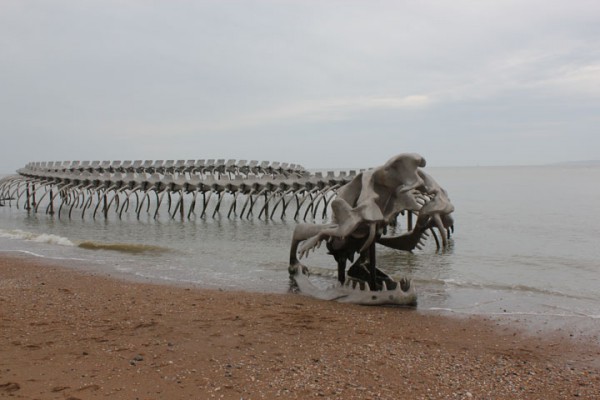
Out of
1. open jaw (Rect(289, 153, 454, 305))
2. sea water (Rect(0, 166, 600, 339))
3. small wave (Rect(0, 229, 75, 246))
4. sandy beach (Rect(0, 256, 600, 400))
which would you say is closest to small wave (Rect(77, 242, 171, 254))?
sea water (Rect(0, 166, 600, 339))

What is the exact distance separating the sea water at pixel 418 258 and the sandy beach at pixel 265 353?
1600 mm

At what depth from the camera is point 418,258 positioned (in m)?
14.2

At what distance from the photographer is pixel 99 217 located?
2792cm

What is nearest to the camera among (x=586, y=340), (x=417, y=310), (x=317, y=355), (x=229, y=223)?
(x=317, y=355)

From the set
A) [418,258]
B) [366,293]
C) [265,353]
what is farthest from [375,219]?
[418,258]

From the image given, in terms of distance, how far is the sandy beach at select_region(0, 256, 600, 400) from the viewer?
4773 mm

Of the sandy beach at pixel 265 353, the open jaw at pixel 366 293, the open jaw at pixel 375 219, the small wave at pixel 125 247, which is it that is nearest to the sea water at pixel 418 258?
the small wave at pixel 125 247

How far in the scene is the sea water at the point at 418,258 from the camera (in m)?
9.27

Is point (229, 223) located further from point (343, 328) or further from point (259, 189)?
point (343, 328)

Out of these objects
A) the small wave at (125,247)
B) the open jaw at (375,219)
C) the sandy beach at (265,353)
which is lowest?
the sandy beach at (265,353)

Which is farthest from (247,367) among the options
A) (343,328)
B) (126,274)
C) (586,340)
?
(126,274)

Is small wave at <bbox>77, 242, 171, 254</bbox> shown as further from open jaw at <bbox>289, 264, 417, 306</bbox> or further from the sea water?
open jaw at <bbox>289, 264, 417, 306</bbox>

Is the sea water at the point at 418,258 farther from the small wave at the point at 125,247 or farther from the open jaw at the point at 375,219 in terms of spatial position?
the open jaw at the point at 375,219

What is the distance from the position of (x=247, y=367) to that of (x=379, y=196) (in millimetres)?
3936
